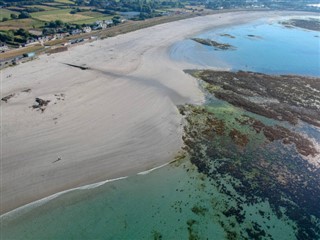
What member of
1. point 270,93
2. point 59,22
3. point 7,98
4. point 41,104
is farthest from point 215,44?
point 7,98

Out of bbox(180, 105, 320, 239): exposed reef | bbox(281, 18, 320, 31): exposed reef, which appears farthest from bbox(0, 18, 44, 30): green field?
bbox(281, 18, 320, 31): exposed reef

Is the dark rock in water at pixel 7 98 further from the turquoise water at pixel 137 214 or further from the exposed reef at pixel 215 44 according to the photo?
the exposed reef at pixel 215 44

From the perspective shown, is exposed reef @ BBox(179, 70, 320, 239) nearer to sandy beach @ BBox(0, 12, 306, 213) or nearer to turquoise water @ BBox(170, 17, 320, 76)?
sandy beach @ BBox(0, 12, 306, 213)

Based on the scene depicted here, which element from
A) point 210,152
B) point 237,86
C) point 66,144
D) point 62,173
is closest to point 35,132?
point 66,144

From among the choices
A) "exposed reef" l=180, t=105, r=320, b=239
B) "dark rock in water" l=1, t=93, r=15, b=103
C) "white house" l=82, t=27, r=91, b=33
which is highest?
"white house" l=82, t=27, r=91, b=33

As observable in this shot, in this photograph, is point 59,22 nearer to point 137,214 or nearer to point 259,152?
point 259,152

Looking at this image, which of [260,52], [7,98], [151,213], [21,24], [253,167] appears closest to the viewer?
[151,213]
